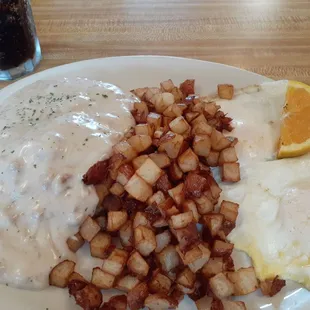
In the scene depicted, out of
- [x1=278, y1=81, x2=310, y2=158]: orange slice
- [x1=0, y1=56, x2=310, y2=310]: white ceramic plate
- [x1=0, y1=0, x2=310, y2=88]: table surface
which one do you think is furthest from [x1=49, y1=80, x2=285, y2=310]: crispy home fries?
[x1=0, y1=0, x2=310, y2=88]: table surface

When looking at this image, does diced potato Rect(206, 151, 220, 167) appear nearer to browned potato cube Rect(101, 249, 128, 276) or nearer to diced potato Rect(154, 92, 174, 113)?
diced potato Rect(154, 92, 174, 113)

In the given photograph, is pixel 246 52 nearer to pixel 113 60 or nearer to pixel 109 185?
pixel 113 60

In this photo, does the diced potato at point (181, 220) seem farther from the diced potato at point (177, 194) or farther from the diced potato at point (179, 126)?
the diced potato at point (179, 126)

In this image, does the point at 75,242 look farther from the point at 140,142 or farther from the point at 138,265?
the point at 140,142

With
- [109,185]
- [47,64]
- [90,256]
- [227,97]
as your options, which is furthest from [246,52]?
[90,256]

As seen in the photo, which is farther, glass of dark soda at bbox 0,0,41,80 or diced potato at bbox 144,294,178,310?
glass of dark soda at bbox 0,0,41,80

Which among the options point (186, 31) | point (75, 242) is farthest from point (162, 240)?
point (186, 31)

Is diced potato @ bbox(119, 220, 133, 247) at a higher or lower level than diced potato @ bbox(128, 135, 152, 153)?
lower
